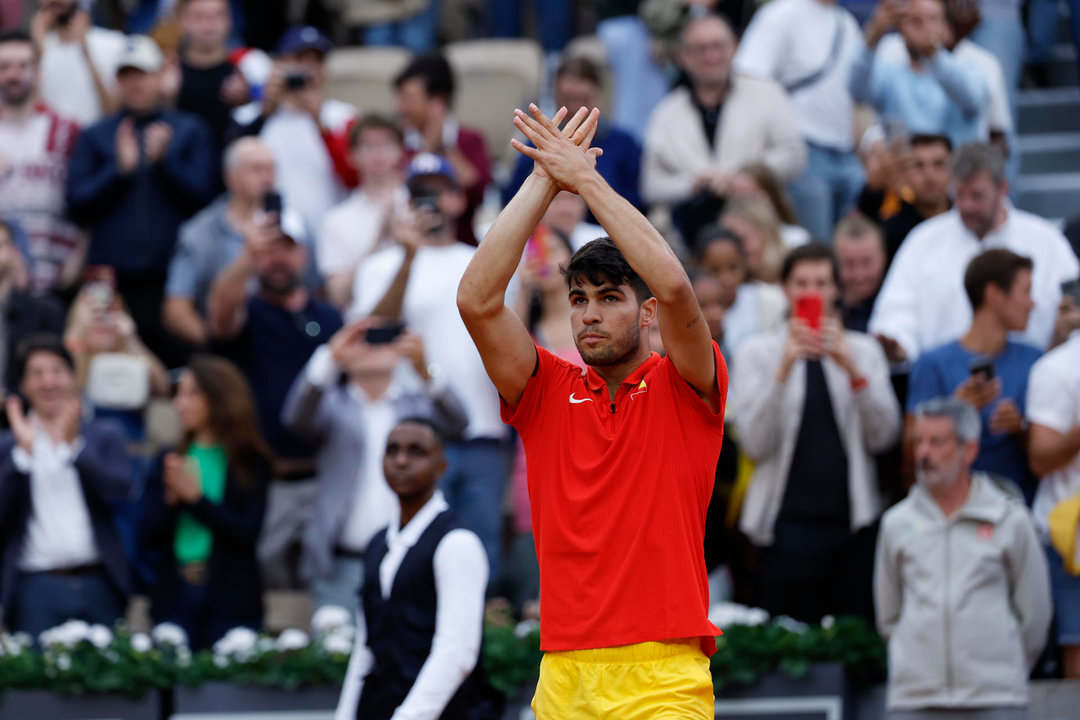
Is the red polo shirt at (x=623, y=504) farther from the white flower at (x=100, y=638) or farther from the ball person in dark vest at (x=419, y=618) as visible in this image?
the white flower at (x=100, y=638)

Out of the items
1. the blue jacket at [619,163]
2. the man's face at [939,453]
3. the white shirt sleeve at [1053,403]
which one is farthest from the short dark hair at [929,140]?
the man's face at [939,453]

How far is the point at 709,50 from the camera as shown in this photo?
432 inches

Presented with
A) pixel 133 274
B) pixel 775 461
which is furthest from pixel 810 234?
pixel 133 274

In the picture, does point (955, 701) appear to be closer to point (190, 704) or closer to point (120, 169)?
point (190, 704)

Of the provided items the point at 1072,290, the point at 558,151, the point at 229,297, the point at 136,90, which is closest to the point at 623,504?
the point at 558,151

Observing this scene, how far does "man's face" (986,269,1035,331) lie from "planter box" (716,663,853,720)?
197cm

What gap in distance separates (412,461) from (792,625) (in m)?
2.44

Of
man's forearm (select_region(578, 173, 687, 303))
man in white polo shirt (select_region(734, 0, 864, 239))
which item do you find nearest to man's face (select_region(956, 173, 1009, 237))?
man in white polo shirt (select_region(734, 0, 864, 239))

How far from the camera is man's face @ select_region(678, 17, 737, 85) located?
10.9 metres

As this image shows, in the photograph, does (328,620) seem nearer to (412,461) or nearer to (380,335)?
(380,335)

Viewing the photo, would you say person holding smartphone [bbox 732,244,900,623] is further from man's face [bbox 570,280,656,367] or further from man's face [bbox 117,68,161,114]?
man's face [bbox 117,68,161,114]

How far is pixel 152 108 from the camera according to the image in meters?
11.3

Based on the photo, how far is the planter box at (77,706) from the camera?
323 inches

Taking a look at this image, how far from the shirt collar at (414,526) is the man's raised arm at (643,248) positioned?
2.05 metres
